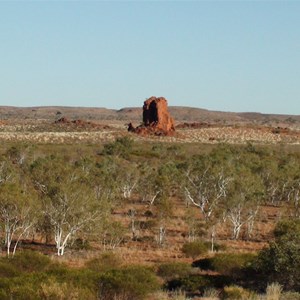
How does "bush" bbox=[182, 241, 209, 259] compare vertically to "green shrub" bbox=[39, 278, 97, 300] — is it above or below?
below

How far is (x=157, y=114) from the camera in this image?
105688 millimetres

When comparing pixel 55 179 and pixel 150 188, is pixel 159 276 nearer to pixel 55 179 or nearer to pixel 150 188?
pixel 55 179

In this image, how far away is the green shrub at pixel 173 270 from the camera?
22784mm

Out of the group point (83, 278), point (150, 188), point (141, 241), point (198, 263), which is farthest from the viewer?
point (150, 188)

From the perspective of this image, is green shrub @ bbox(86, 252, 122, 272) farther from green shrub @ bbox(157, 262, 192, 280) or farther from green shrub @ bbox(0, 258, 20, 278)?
green shrub @ bbox(0, 258, 20, 278)

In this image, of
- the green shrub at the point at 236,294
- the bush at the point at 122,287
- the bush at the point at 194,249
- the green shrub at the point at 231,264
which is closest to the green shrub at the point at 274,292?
the green shrub at the point at 236,294

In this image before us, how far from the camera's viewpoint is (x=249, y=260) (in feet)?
76.8

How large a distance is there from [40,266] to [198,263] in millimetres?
6376

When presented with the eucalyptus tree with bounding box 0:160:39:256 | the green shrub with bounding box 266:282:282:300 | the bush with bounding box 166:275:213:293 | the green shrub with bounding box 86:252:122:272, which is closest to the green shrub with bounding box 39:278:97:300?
the green shrub with bounding box 266:282:282:300

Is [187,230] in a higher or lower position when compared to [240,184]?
lower

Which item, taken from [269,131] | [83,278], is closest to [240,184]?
[83,278]

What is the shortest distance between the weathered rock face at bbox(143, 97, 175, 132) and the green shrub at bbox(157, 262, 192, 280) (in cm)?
8163

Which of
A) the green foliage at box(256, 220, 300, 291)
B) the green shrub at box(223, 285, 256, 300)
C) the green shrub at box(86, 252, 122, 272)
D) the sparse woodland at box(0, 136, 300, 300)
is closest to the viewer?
the green shrub at box(223, 285, 256, 300)

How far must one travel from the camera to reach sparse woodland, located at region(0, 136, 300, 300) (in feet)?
60.0
